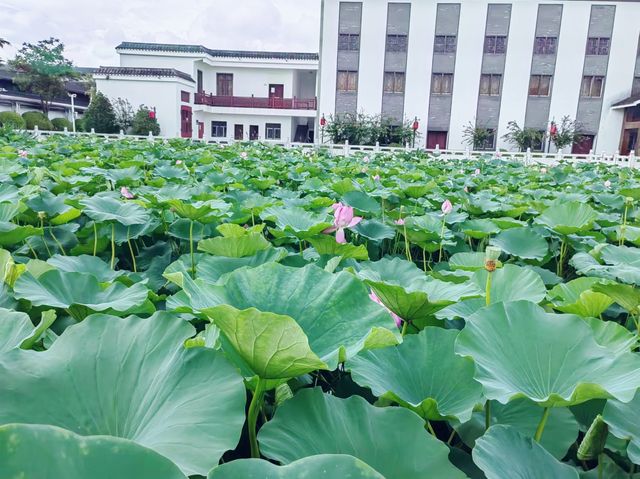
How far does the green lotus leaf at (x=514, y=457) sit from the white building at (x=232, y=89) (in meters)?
16.3

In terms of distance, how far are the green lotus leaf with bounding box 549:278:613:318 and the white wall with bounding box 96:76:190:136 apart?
623 inches

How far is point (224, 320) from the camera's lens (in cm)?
38

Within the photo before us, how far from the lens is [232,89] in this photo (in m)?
18.5

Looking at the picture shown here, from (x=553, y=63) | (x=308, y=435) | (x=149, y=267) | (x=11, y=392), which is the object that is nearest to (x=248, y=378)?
(x=308, y=435)

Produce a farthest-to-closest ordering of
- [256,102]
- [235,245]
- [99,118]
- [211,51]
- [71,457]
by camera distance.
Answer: [211,51] → [256,102] → [99,118] → [235,245] → [71,457]

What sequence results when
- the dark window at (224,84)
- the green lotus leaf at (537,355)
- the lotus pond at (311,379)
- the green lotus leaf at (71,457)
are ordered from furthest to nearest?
the dark window at (224,84)
the green lotus leaf at (537,355)
the lotus pond at (311,379)
the green lotus leaf at (71,457)

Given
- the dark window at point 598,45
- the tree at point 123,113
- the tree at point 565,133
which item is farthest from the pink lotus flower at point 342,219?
the dark window at point 598,45

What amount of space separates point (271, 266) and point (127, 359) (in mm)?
158

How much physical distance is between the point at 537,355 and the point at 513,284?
281 millimetres

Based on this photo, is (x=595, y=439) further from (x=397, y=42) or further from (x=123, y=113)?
(x=397, y=42)

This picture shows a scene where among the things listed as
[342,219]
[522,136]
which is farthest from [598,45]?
[342,219]

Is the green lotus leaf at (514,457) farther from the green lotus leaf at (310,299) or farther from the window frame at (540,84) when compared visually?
the window frame at (540,84)

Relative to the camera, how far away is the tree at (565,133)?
14391mm

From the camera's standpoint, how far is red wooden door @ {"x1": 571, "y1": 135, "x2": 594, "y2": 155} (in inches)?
601
